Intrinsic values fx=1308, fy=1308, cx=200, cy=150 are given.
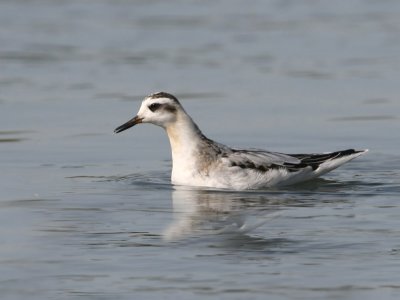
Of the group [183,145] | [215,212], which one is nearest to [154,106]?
[183,145]

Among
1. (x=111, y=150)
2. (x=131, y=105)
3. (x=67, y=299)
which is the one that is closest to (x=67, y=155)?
(x=111, y=150)

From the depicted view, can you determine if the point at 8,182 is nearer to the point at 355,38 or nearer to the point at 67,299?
the point at 67,299

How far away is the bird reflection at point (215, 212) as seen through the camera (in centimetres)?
1458

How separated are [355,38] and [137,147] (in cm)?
1069

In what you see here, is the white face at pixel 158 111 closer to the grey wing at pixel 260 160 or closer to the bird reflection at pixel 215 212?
the grey wing at pixel 260 160

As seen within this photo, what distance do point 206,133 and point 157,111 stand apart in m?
3.41

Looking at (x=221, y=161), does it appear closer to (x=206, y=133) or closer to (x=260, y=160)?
(x=260, y=160)

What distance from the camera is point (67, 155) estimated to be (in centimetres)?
1962

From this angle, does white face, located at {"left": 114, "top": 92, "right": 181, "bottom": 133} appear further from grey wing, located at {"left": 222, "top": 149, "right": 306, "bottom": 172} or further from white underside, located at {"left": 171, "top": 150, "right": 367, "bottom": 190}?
grey wing, located at {"left": 222, "top": 149, "right": 306, "bottom": 172}

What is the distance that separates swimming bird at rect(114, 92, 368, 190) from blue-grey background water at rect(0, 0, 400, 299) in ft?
1.06

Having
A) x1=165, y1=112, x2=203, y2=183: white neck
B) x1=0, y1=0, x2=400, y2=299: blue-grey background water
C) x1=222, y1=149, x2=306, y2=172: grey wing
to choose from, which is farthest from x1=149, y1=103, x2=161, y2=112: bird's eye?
x1=222, y1=149, x2=306, y2=172: grey wing

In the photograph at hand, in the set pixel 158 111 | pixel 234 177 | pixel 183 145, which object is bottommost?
pixel 234 177

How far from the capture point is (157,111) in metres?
18.2

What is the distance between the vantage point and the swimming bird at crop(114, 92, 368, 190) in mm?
17686
